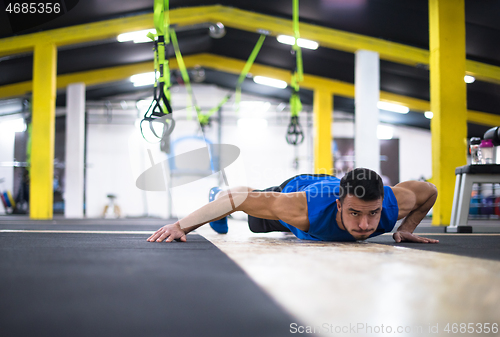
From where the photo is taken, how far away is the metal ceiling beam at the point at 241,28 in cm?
753

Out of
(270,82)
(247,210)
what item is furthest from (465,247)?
(270,82)

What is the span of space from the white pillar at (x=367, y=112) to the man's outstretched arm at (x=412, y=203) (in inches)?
191

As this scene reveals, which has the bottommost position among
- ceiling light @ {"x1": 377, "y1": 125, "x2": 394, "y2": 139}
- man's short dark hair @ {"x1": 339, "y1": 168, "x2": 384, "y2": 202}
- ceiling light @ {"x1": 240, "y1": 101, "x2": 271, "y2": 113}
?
man's short dark hair @ {"x1": 339, "y1": 168, "x2": 384, "y2": 202}

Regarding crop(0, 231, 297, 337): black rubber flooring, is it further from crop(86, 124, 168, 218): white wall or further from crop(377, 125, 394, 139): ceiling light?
crop(377, 125, 394, 139): ceiling light

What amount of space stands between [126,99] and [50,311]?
1288cm

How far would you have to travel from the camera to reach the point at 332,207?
229 centimetres

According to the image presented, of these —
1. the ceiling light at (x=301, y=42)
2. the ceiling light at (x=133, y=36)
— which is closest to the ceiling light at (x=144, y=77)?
the ceiling light at (x=133, y=36)

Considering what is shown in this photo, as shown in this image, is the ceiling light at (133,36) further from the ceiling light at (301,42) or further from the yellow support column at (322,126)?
the yellow support column at (322,126)

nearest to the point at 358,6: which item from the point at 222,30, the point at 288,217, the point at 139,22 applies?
the point at 222,30

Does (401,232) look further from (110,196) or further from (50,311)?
(110,196)

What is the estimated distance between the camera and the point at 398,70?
9.08 meters

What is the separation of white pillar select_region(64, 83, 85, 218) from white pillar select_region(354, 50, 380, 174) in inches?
252

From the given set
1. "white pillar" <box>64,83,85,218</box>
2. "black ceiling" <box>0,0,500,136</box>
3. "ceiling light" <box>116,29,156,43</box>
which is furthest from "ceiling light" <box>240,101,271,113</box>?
"ceiling light" <box>116,29,156,43</box>

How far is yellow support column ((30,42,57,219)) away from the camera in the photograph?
7.42 meters
